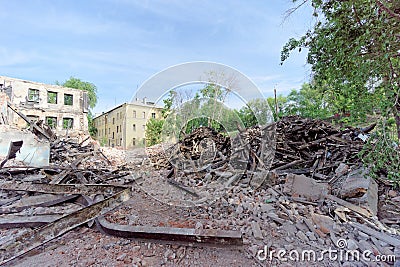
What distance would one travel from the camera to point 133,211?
283cm

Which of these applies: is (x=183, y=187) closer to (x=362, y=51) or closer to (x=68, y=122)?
(x=362, y=51)

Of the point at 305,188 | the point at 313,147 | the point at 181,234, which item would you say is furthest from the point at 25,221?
the point at 313,147

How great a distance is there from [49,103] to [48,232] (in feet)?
64.3

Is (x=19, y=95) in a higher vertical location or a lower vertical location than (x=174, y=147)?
higher

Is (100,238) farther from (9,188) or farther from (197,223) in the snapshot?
(9,188)

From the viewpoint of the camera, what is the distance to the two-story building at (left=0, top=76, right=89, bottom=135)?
1528 cm

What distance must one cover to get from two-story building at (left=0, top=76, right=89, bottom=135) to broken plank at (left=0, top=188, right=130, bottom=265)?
51.7ft

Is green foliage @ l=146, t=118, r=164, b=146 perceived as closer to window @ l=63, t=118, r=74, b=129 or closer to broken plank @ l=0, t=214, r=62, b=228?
broken plank @ l=0, t=214, r=62, b=228

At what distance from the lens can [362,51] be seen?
237 centimetres

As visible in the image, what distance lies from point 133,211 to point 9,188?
2.60 m

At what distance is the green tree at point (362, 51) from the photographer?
2051 millimetres

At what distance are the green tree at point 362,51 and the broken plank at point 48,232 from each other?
3.18 m

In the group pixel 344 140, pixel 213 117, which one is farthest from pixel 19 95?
pixel 344 140

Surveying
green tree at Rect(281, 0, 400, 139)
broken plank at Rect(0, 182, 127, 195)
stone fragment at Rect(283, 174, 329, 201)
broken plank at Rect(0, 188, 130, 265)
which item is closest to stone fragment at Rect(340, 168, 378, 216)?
stone fragment at Rect(283, 174, 329, 201)
